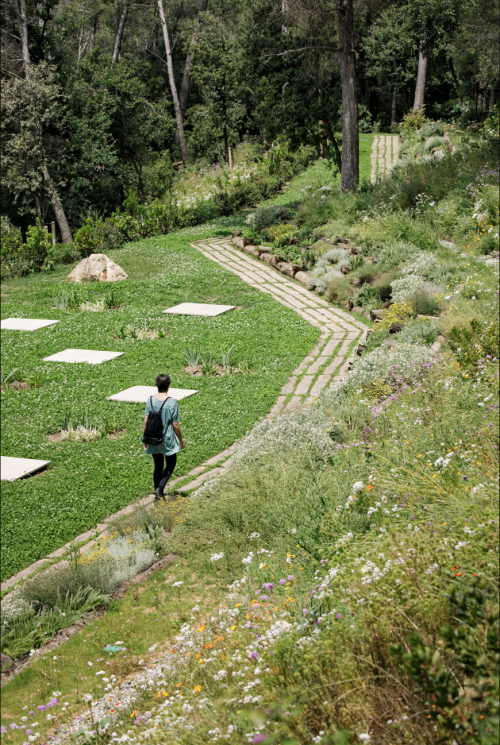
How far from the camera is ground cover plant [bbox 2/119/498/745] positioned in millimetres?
2125

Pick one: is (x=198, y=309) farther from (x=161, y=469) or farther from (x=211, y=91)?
(x=211, y=91)

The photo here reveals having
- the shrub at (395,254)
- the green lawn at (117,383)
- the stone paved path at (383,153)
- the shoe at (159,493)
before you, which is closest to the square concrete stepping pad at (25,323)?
the green lawn at (117,383)

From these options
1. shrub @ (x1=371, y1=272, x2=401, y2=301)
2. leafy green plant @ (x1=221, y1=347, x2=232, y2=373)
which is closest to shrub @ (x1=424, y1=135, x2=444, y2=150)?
shrub @ (x1=371, y1=272, x2=401, y2=301)

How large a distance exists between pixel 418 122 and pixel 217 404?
18.9 meters

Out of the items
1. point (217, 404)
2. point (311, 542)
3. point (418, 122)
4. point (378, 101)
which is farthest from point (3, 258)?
point (378, 101)

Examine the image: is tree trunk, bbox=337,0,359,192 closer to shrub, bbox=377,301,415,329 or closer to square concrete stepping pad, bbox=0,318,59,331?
shrub, bbox=377,301,415,329

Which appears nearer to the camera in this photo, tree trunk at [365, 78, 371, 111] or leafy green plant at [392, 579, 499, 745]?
leafy green plant at [392, 579, 499, 745]

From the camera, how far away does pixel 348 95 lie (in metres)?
14.4

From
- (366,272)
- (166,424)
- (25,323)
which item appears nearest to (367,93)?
(366,272)

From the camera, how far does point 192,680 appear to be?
278 centimetres

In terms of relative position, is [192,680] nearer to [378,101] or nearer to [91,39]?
[91,39]

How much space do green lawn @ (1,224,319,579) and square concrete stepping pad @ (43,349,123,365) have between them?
0.13 m

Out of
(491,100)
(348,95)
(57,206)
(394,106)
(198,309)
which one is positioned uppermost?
(394,106)

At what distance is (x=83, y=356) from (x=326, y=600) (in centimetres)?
605
